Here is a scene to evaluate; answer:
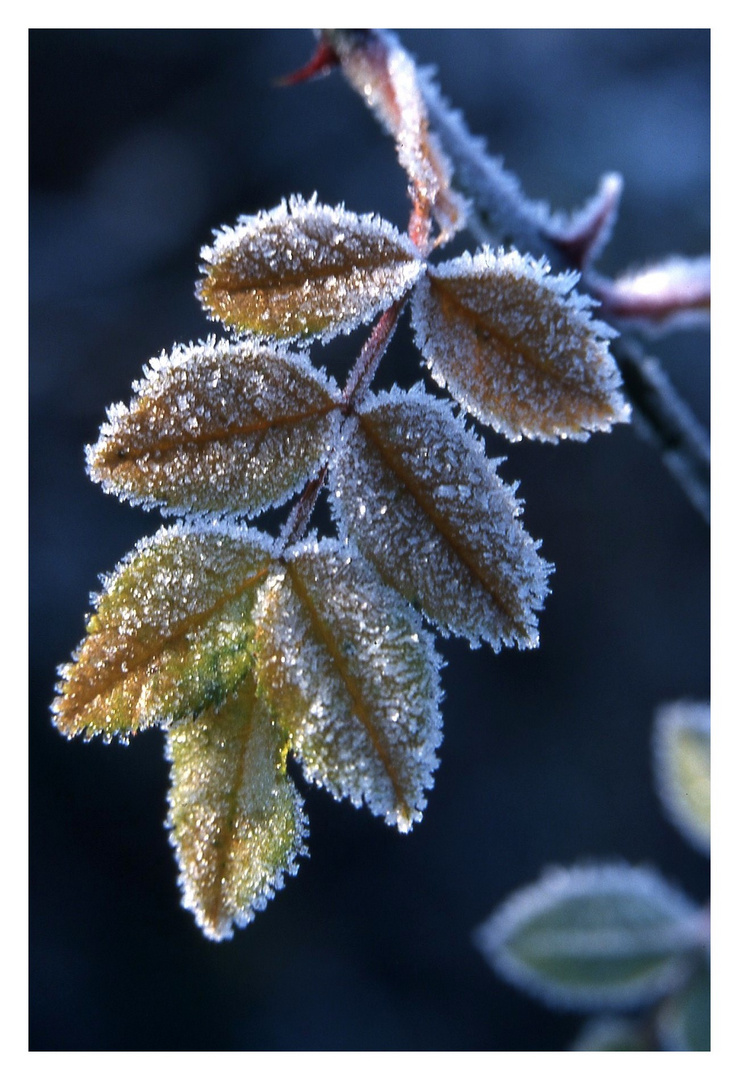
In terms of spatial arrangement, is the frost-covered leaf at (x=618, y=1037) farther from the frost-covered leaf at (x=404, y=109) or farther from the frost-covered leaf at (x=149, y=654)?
the frost-covered leaf at (x=404, y=109)

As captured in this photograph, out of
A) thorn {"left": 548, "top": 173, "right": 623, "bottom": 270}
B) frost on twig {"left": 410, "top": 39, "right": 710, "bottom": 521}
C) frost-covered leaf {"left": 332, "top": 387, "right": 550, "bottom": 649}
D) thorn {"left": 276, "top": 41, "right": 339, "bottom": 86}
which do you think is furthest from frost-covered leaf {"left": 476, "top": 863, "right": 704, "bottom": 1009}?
thorn {"left": 276, "top": 41, "right": 339, "bottom": 86}

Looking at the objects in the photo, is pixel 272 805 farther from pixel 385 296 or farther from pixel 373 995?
pixel 373 995

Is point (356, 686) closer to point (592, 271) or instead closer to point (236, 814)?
point (236, 814)

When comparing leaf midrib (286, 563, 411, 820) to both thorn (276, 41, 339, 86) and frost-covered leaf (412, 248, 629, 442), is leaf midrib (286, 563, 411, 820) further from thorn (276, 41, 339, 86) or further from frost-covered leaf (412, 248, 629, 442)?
thorn (276, 41, 339, 86)

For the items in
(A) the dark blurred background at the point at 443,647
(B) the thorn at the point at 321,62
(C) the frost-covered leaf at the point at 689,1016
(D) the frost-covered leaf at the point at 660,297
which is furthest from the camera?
(A) the dark blurred background at the point at 443,647

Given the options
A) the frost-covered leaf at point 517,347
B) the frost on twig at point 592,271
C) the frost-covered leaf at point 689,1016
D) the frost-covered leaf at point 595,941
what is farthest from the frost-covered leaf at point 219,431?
the frost-covered leaf at point 689,1016
